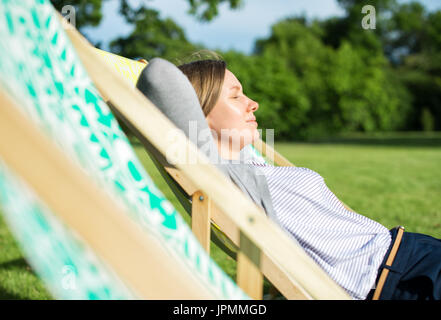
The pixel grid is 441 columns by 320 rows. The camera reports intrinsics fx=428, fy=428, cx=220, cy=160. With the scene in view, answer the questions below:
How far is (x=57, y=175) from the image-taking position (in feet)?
3.12

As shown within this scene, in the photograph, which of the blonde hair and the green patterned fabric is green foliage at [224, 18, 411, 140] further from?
the green patterned fabric

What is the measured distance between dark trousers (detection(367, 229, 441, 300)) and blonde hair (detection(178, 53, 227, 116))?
98 centimetres

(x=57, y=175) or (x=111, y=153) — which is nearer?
(x=57, y=175)

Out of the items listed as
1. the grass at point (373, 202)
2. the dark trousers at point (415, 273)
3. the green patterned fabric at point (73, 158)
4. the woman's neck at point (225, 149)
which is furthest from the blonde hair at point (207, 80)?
the grass at point (373, 202)

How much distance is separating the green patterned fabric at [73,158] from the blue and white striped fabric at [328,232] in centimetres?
50

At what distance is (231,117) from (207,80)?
198mm

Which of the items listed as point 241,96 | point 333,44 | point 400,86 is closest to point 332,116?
point 400,86

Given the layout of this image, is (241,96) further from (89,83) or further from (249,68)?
Result: (249,68)

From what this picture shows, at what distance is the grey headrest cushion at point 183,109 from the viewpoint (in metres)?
1.53

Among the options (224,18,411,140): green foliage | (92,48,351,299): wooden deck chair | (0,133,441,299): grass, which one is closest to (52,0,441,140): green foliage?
(224,18,411,140): green foliage

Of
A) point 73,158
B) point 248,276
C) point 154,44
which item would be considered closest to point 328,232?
point 248,276

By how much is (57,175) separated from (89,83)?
1.60ft

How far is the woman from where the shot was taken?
162cm

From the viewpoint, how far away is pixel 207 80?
1909 mm
